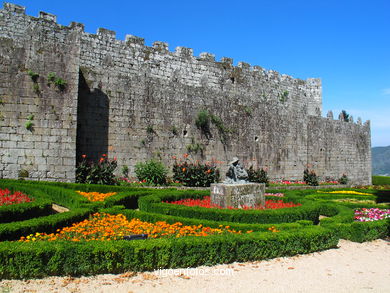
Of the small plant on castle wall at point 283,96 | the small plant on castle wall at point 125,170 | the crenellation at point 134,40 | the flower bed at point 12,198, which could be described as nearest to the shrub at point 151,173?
the small plant on castle wall at point 125,170

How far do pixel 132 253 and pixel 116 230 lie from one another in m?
1.89

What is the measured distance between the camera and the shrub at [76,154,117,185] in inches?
578

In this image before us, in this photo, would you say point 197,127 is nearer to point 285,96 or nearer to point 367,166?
point 285,96

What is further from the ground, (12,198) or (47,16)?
(47,16)

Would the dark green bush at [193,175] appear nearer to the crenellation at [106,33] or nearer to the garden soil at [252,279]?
the crenellation at [106,33]

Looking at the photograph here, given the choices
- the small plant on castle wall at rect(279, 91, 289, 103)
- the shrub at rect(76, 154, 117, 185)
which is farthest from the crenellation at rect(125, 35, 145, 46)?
the small plant on castle wall at rect(279, 91, 289, 103)

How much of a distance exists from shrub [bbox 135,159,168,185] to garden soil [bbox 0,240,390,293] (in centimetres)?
1017

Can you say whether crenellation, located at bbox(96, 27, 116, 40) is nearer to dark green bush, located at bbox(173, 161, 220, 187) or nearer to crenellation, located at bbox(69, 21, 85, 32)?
crenellation, located at bbox(69, 21, 85, 32)

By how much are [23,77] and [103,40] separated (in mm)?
4792

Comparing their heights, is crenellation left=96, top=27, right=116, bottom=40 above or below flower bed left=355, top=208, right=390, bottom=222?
above

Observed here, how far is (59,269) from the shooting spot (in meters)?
5.86

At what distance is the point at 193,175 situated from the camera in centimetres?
1811

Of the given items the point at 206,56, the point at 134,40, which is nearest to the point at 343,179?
the point at 206,56

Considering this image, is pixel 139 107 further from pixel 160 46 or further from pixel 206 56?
pixel 206 56
